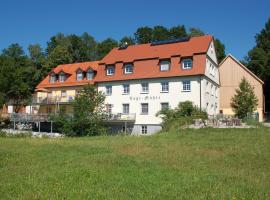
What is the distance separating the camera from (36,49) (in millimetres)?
73250

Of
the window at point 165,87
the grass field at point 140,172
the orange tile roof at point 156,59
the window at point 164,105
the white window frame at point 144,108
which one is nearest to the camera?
the grass field at point 140,172

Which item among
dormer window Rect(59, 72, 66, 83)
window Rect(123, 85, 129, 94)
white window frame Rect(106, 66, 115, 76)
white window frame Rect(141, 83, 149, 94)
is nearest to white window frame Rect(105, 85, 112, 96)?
white window frame Rect(106, 66, 115, 76)

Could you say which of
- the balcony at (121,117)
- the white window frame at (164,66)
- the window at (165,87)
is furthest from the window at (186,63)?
the balcony at (121,117)

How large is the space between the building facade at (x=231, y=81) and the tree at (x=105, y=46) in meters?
26.8

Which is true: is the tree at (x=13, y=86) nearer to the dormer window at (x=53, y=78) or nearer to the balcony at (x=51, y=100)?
the dormer window at (x=53, y=78)

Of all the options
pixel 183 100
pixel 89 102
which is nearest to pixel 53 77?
pixel 89 102

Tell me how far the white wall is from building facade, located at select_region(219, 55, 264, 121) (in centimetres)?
1084

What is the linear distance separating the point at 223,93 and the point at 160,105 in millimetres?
12163

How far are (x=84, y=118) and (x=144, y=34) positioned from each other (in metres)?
37.6

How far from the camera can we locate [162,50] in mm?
47625

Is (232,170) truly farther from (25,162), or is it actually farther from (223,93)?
(223,93)

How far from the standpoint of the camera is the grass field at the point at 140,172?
1011 cm

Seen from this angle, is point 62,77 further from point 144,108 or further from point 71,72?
point 144,108

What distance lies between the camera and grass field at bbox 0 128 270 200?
33.2 feet
